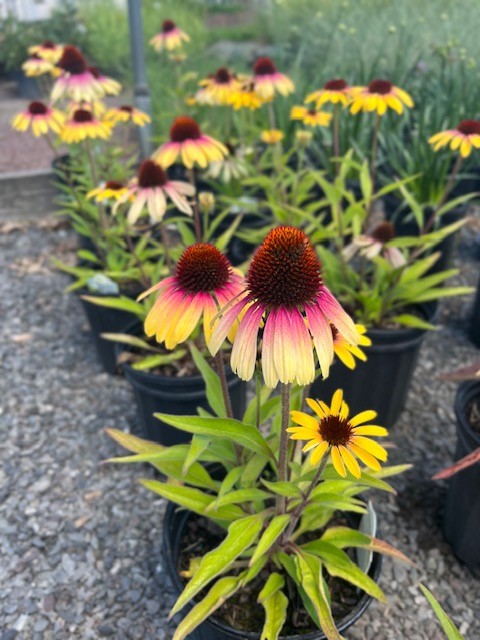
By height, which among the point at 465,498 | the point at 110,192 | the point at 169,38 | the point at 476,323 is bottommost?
the point at 476,323

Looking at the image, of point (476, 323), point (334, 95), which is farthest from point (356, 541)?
point (476, 323)

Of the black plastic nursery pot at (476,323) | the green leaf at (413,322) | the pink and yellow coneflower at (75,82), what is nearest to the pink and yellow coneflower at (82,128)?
the pink and yellow coneflower at (75,82)

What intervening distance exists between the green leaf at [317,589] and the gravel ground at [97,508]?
1.57 feet

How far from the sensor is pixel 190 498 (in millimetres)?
1490

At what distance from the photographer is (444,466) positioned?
2.26 meters

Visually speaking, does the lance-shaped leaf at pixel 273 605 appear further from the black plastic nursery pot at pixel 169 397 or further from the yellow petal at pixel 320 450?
the black plastic nursery pot at pixel 169 397

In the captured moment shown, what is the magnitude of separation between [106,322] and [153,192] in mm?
881

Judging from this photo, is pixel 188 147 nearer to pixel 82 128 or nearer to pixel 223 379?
pixel 82 128

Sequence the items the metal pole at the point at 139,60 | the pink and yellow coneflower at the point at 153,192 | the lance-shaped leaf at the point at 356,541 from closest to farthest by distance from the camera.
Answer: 1. the lance-shaped leaf at the point at 356,541
2. the pink and yellow coneflower at the point at 153,192
3. the metal pole at the point at 139,60

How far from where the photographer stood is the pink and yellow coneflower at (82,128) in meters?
2.39

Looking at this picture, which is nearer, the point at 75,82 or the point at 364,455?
the point at 364,455

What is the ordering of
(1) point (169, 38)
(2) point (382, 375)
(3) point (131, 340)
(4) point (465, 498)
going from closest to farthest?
(4) point (465, 498) → (3) point (131, 340) → (2) point (382, 375) → (1) point (169, 38)

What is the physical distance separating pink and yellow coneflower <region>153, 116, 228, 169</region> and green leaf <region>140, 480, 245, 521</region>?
3.71 feet

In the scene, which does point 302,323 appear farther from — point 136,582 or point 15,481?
point 15,481
